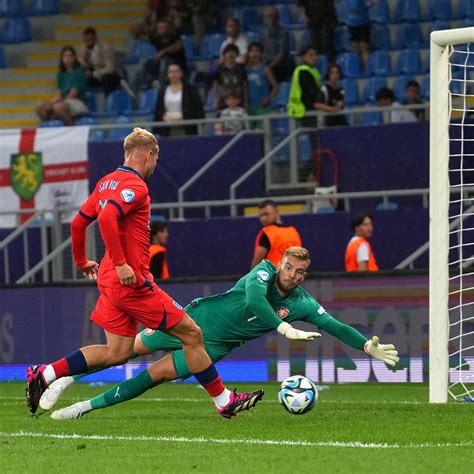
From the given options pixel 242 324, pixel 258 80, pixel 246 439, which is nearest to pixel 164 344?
pixel 242 324

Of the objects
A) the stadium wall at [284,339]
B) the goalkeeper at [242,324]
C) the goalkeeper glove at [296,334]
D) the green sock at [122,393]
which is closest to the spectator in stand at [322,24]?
the stadium wall at [284,339]

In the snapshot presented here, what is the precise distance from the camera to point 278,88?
2067cm

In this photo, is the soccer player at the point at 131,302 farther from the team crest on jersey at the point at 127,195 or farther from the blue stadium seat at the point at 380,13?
the blue stadium seat at the point at 380,13

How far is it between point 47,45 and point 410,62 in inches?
284

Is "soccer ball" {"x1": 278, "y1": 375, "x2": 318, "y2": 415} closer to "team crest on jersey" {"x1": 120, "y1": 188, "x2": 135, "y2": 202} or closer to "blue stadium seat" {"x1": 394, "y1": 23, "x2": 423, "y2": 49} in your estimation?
"team crest on jersey" {"x1": 120, "y1": 188, "x2": 135, "y2": 202}

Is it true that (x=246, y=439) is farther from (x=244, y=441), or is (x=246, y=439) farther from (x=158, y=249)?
(x=158, y=249)

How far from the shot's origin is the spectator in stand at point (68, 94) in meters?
21.4

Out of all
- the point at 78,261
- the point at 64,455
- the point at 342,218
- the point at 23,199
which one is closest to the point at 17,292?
the point at 23,199

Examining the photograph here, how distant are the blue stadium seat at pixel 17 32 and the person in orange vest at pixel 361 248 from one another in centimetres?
1088

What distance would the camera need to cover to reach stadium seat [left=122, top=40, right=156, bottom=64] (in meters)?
23.1

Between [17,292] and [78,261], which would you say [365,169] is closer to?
[17,292]

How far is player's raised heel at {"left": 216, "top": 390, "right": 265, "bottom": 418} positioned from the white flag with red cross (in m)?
9.16

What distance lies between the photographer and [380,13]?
21.5 metres

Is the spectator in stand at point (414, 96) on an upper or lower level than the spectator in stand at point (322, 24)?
lower
